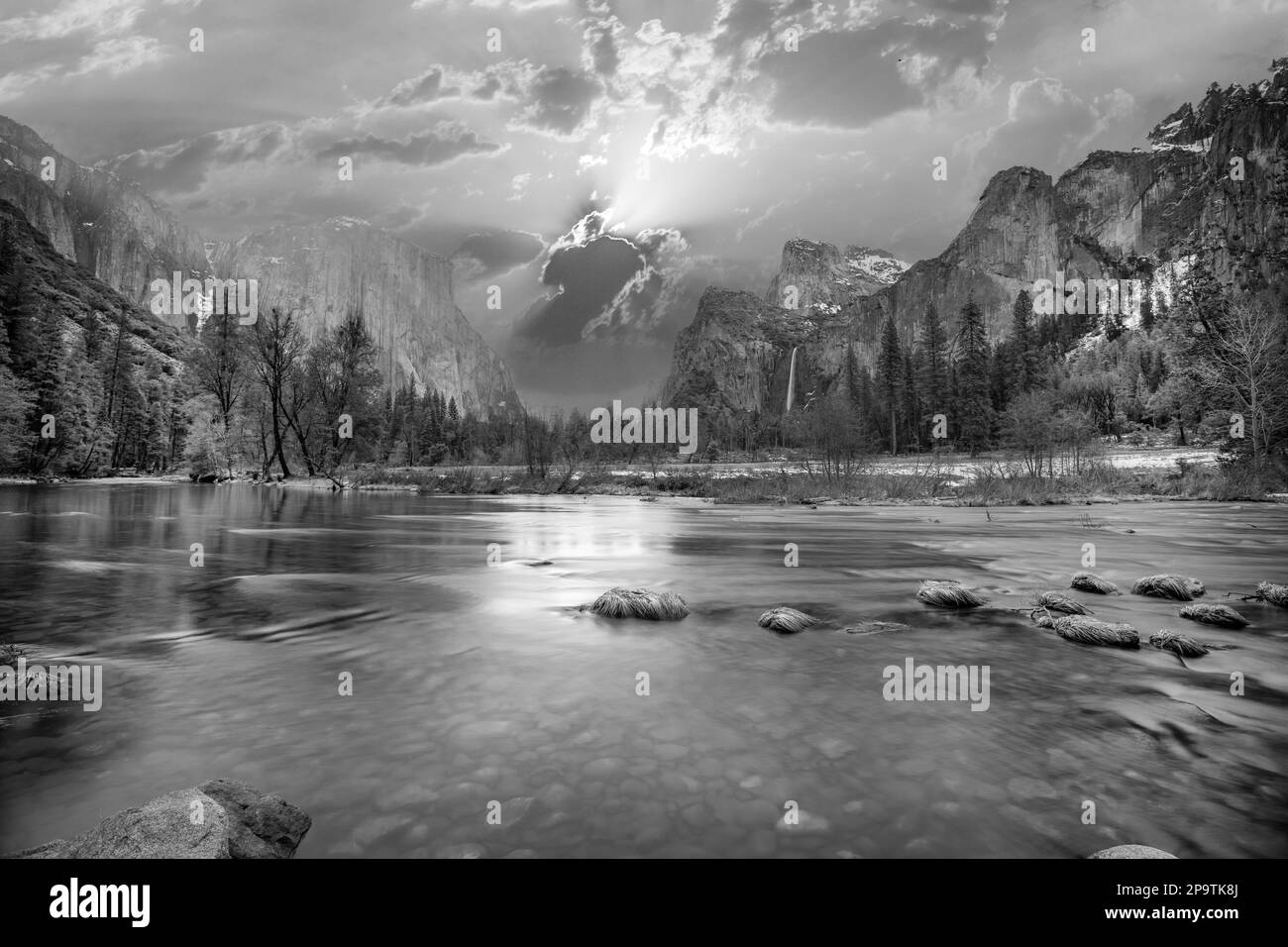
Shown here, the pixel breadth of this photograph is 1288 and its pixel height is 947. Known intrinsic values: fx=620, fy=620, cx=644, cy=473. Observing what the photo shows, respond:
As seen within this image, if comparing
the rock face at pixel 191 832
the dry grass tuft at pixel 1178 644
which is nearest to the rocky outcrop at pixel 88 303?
the rock face at pixel 191 832

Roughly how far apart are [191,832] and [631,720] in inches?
110

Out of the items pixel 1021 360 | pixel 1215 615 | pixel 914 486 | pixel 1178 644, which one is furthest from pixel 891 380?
pixel 1178 644

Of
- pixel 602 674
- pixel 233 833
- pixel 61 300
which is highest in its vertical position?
pixel 61 300

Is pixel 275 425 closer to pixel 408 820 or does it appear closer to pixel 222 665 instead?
pixel 222 665

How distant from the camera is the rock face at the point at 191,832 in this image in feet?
8.25

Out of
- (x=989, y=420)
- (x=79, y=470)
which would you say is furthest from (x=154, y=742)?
(x=989, y=420)

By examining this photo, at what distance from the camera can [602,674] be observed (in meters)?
5.91

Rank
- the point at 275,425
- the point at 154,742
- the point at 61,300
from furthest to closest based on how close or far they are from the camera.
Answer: the point at 61,300, the point at 275,425, the point at 154,742

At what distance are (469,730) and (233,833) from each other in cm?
185

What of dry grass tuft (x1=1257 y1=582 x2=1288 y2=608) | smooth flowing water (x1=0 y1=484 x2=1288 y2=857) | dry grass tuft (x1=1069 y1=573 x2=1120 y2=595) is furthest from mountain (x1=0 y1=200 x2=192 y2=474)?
dry grass tuft (x1=1257 y1=582 x2=1288 y2=608)

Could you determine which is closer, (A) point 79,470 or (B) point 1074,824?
(B) point 1074,824

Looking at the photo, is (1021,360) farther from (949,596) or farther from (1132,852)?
(1132,852)

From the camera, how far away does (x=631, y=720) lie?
4.70m

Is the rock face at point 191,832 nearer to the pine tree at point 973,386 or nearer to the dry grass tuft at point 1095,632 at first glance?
the dry grass tuft at point 1095,632
